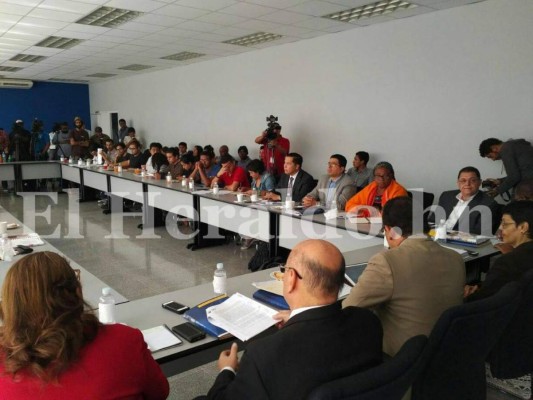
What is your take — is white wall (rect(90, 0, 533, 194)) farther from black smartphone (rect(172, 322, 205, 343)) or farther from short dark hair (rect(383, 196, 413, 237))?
black smartphone (rect(172, 322, 205, 343))

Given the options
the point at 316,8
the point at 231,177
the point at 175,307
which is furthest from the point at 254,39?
the point at 175,307

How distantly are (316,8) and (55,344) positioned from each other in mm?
4766

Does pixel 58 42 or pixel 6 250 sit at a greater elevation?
pixel 58 42

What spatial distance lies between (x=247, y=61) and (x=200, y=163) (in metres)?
2.47

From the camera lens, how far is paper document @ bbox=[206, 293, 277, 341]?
1.77 metres

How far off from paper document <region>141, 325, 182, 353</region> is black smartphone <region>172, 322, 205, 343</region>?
1.0 inches

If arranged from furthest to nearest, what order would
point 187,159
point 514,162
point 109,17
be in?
point 187,159 → point 109,17 → point 514,162

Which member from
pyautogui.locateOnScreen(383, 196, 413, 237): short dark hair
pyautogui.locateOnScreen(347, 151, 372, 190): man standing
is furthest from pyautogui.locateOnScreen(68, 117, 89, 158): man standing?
pyautogui.locateOnScreen(383, 196, 413, 237): short dark hair

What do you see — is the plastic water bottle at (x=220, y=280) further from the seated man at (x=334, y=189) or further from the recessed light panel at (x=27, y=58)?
the recessed light panel at (x=27, y=58)

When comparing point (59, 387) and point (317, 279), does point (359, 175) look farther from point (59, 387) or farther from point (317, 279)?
point (59, 387)

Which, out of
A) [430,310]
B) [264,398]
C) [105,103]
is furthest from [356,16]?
[105,103]

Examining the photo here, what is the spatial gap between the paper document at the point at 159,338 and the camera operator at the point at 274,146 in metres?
5.05

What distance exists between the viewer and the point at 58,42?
23.1 feet

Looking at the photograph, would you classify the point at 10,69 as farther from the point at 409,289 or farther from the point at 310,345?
the point at 310,345
